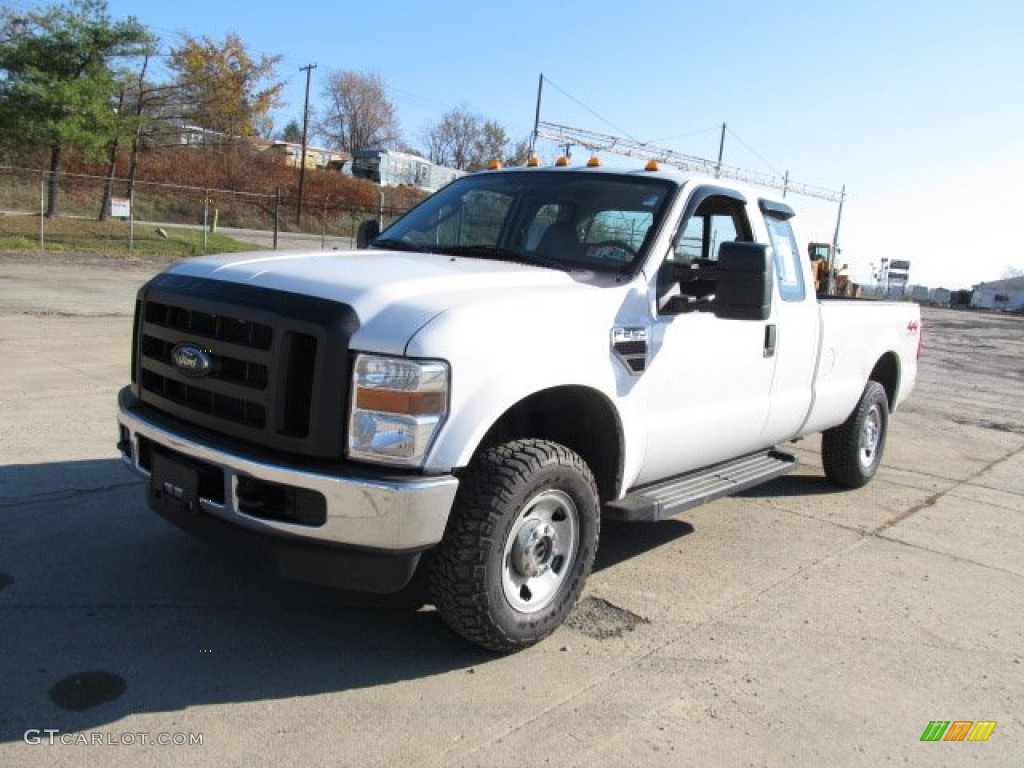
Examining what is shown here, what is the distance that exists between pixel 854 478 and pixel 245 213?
150 feet

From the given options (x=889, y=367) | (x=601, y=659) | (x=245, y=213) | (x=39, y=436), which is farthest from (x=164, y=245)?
(x=601, y=659)

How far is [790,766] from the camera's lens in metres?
2.94

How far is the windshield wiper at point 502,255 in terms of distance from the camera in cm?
412

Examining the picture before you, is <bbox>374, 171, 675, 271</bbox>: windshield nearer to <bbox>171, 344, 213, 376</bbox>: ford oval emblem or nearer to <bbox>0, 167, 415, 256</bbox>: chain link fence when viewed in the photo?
<bbox>171, 344, 213, 376</bbox>: ford oval emblem

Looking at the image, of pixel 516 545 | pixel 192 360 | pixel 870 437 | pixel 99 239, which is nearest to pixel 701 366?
pixel 516 545

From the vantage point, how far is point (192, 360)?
3361mm

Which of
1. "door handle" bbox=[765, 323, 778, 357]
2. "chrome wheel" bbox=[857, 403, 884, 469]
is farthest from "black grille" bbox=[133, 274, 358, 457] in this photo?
"chrome wheel" bbox=[857, 403, 884, 469]

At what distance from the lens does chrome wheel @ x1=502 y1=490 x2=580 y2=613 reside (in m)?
3.48

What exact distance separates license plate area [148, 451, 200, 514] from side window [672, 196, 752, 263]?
2.45 meters

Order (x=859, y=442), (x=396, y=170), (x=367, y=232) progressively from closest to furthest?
(x=367, y=232) → (x=859, y=442) → (x=396, y=170)

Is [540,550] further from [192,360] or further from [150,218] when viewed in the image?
[150,218]

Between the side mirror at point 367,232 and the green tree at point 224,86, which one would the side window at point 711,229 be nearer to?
the side mirror at point 367,232

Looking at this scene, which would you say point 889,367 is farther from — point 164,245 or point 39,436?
point 164,245

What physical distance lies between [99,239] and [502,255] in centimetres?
2695
